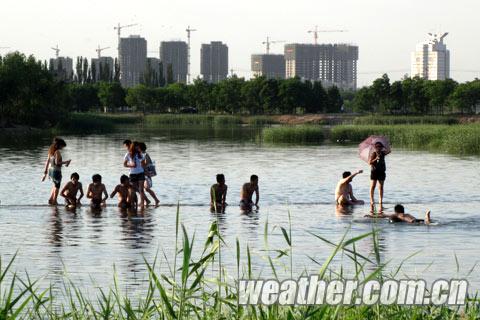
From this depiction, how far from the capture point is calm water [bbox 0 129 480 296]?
16.0 m

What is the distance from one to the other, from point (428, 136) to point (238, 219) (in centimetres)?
4236

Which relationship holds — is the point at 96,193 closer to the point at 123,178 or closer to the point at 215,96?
the point at 123,178

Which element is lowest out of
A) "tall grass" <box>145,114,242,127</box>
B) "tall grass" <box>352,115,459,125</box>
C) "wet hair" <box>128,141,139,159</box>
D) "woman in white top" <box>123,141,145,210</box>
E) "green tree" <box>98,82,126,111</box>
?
"tall grass" <box>145,114,242,127</box>

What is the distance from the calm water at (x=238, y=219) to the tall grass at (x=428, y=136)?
21.4 ft

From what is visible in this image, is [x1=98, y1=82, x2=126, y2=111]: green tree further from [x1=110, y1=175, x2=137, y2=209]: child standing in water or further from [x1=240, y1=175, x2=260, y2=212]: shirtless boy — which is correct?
[x1=110, y1=175, x2=137, y2=209]: child standing in water

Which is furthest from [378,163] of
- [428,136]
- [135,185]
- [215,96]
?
[215,96]

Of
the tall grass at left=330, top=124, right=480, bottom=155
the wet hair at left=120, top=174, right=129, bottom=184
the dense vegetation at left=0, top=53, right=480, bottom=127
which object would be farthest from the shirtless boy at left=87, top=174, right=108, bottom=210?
the dense vegetation at left=0, top=53, right=480, bottom=127

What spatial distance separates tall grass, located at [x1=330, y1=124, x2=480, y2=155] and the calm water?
257 inches

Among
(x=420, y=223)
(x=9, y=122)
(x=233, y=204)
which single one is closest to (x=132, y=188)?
(x=233, y=204)

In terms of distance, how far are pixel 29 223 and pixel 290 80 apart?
422 feet

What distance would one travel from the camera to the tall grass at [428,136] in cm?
5531

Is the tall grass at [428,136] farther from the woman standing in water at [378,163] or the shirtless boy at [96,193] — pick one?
the shirtless boy at [96,193]

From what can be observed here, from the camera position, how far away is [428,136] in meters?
63.1

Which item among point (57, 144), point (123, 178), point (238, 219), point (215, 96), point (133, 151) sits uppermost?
point (215, 96)
